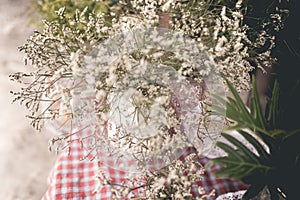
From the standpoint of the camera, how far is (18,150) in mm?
2615

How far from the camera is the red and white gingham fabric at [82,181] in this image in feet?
4.56

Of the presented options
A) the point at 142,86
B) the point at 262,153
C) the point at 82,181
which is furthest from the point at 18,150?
the point at 262,153

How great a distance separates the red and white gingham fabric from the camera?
1.39 metres

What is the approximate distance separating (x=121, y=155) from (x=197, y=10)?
47 centimetres

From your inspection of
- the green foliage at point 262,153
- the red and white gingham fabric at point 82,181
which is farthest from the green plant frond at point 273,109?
the red and white gingham fabric at point 82,181

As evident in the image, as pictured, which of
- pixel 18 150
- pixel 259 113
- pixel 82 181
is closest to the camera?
pixel 259 113

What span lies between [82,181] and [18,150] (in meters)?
1.29

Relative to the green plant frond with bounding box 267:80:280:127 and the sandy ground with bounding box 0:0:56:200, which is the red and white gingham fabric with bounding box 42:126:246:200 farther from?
the sandy ground with bounding box 0:0:56:200

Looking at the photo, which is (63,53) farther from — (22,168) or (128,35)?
(22,168)

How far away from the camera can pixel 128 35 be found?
1.22 meters

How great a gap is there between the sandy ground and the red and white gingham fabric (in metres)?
1.02

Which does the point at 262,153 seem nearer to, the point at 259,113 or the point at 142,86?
the point at 259,113

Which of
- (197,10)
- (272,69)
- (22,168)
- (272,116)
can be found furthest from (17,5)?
(272,116)

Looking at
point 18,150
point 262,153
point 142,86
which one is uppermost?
point 18,150
